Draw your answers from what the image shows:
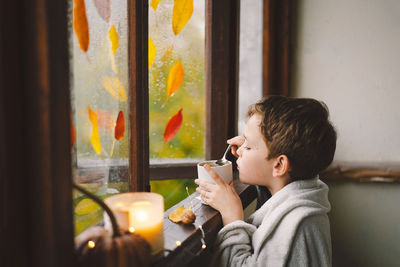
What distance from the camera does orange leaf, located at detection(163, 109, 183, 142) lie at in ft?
4.42

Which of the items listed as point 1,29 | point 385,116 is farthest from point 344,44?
point 1,29

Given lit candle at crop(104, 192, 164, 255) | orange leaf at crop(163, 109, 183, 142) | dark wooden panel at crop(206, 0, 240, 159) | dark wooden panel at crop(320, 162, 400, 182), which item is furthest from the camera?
dark wooden panel at crop(320, 162, 400, 182)

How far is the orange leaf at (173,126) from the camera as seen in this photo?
1346 millimetres

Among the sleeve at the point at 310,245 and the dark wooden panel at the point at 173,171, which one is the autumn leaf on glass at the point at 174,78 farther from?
the sleeve at the point at 310,245

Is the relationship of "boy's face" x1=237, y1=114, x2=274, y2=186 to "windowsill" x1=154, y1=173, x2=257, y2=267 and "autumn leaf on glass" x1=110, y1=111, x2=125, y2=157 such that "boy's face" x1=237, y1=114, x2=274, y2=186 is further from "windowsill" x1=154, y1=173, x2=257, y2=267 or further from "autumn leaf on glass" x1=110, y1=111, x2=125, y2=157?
"autumn leaf on glass" x1=110, y1=111, x2=125, y2=157

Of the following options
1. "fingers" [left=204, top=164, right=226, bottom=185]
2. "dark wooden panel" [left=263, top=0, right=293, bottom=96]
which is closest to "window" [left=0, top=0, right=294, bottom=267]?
"fingers" [left=204, top=164, right=226, bottom=185]

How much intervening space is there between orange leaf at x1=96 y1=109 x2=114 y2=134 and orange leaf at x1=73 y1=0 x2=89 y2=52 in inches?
6.2

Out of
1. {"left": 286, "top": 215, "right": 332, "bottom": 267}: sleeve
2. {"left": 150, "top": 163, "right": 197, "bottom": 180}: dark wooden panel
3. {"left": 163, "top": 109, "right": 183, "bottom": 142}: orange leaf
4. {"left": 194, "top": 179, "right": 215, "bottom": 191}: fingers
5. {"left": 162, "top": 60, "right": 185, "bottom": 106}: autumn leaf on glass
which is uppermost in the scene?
{"left": 162, "top": 60, "right": 185, "bottom": 106}: autumn leaf on glass

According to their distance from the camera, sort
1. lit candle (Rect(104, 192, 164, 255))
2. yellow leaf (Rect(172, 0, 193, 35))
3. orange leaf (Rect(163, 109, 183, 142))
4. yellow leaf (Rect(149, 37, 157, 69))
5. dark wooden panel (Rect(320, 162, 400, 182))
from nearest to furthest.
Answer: lit candle (Rect(104, 192, 164, 255)) < yellow leaf (Rect(149, 37, 157, 69)) < yellow leaf (Rect(172, 0, 193, 35)) < orange leaf (Rect(163, 109, 183, 142)) < dark wooden panel (Rect(320, 162, 400, 182))

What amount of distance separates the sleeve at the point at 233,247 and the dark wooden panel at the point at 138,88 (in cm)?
29

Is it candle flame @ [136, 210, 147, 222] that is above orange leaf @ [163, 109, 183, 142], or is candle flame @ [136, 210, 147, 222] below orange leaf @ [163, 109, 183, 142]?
below

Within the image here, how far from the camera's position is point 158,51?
3.78 feet

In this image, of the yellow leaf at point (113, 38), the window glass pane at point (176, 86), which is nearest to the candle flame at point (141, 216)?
the yellow leaf at point (113, 38)

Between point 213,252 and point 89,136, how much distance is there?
0.49 meters
